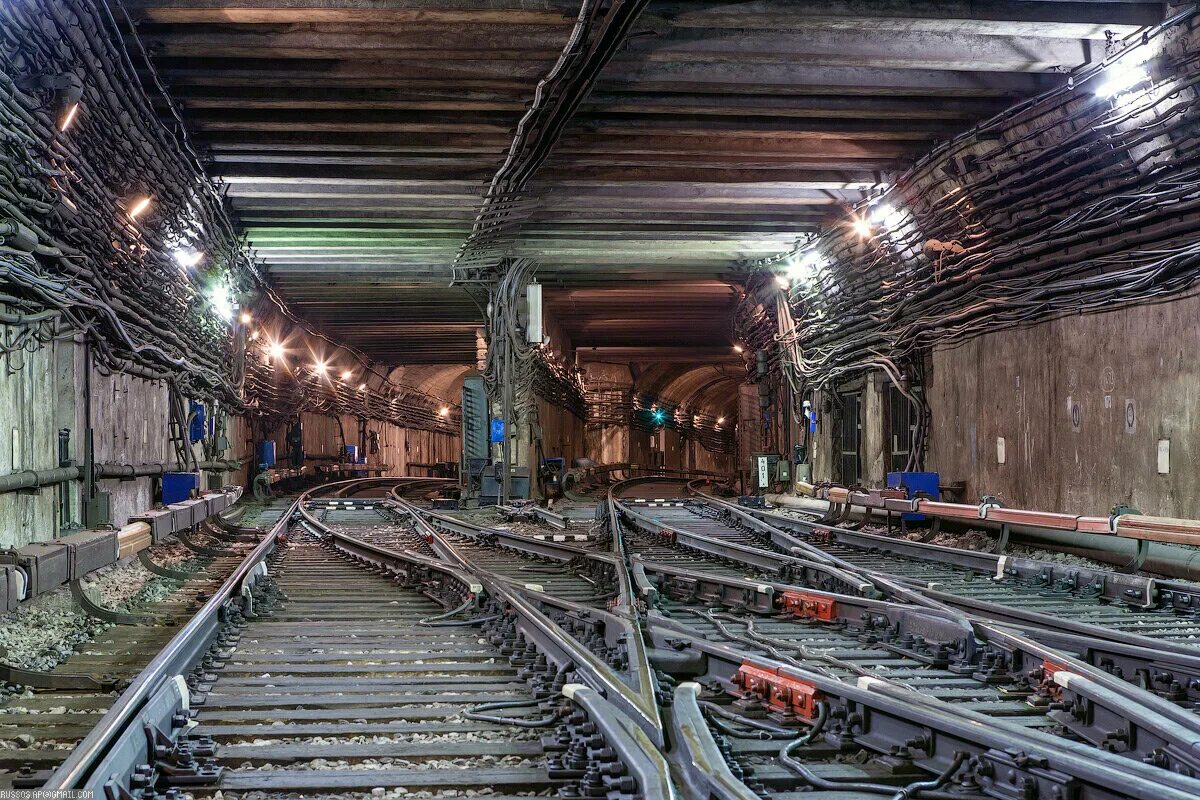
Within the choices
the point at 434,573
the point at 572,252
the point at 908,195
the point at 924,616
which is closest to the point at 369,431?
the point at 572,252

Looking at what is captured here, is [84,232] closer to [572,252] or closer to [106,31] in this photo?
[106,31]

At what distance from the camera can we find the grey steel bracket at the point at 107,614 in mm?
7016

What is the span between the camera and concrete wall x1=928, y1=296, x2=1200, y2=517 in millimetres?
8984

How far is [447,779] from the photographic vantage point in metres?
3.66

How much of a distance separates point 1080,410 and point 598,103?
620 centimetres

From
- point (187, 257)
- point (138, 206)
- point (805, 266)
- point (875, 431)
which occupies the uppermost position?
point (805, 266)

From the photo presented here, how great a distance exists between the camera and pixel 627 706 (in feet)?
13.3

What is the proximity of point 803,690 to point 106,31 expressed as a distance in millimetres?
8183

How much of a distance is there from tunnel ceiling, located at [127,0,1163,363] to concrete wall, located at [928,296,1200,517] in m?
→ 2.80

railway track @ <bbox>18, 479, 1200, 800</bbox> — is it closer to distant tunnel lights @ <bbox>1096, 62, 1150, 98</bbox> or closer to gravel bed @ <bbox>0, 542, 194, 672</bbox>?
gravel bed @ <bbox>0, 542, 194, 672</bbox>

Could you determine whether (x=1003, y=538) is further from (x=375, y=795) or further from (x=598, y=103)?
(x=375, y=795)

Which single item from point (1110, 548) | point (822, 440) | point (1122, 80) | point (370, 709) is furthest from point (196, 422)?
Result: point (1122, 80)

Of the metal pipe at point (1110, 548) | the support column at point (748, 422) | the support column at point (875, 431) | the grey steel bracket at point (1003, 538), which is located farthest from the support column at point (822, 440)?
the support column at point (748, 422)

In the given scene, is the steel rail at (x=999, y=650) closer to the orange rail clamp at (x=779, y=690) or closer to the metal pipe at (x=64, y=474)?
the orange rail clamp at (x=779, y=690)
